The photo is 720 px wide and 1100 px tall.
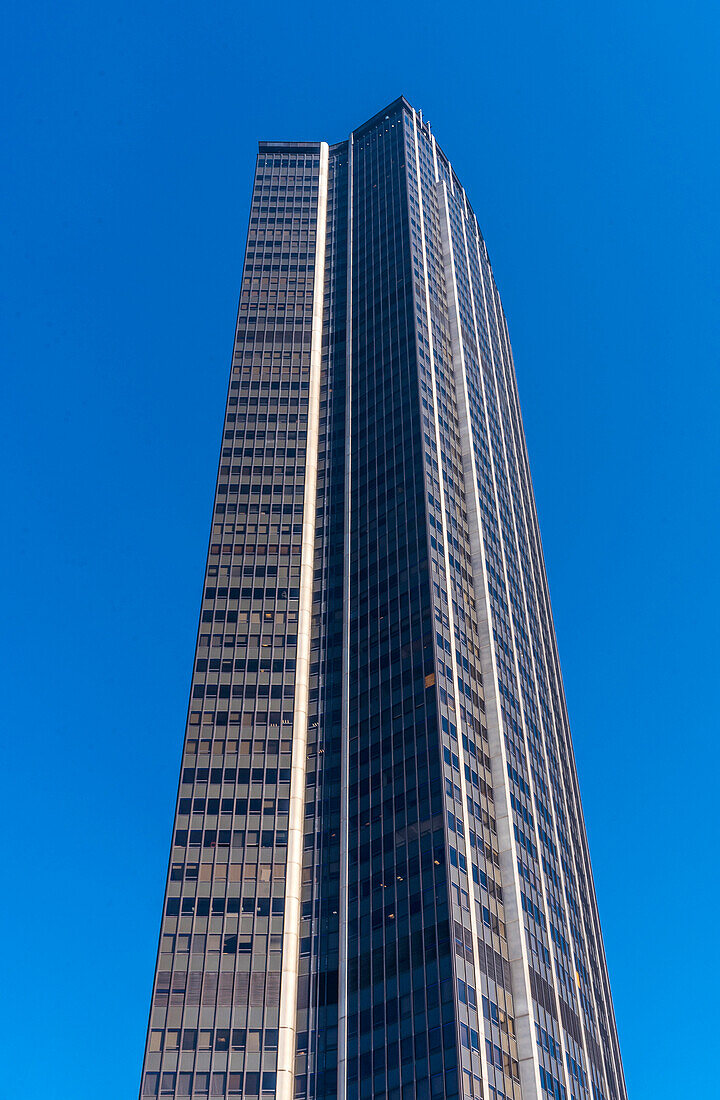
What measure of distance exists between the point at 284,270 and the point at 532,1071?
122 metres

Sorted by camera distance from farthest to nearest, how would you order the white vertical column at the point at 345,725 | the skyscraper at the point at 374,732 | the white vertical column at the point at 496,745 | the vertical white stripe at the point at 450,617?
1. the white vertical column at the point at 496,745
2. the white vertical column at the point at 345,725
3. the skyscraper at the point at 374,732
4. the vertical white stripe at the point at 450,617

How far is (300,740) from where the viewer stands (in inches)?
4515

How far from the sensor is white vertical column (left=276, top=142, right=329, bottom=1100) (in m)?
92.6

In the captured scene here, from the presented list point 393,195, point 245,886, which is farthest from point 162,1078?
point 393,195

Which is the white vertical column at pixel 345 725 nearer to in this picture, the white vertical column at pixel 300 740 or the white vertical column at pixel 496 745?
the white vertical column at pixel 300 740

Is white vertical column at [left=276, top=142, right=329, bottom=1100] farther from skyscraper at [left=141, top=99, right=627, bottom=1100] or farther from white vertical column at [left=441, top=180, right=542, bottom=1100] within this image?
white vertical column at [left=441, top=180, right=542, bottom=1100]

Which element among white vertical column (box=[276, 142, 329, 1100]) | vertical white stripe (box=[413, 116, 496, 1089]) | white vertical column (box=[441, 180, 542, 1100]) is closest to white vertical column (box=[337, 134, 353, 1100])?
white vertical column (box=[276, 142, 329, 1100])

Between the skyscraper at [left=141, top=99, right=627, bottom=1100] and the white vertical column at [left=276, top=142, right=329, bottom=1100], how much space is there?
32cm

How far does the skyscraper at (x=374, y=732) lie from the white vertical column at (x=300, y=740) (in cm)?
32

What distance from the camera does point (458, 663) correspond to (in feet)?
383

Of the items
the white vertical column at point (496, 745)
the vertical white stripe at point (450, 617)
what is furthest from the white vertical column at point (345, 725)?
the white vertical column at point (496, 745)

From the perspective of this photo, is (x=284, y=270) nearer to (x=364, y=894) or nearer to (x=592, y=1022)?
(x=364, y=894)

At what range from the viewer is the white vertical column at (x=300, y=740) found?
92.6m

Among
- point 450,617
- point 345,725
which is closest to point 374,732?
point 345,725
